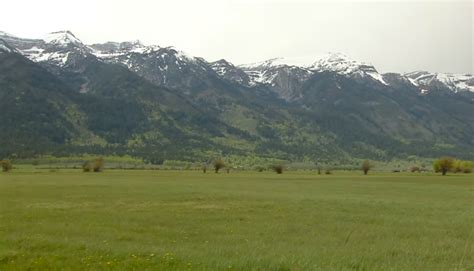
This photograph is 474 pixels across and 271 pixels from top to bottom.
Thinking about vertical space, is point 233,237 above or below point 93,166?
above

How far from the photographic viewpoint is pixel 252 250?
2611cm

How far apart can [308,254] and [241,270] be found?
5.24m

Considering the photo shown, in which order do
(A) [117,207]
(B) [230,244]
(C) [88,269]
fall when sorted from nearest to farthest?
(C) [88,269], (B) [230,244], (A) [117,207]

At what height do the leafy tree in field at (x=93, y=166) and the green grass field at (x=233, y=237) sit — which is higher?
the green grass field at (x=233, y=237)

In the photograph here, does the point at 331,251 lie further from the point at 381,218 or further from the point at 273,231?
the point at 381,218

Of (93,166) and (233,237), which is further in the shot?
(93,166)

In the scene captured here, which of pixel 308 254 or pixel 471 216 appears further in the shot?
pixel 471 216

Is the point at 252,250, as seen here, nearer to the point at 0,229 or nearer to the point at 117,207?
the point at 0,229

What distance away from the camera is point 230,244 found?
2877 cm

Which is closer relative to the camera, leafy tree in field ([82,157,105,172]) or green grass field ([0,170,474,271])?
green grass field ([0,170,474,271])

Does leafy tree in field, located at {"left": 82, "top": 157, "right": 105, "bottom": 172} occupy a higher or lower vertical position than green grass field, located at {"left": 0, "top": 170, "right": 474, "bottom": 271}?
lower

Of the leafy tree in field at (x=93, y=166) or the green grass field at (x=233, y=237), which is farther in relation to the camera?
the leafy tree in field at (x=93, y=166)

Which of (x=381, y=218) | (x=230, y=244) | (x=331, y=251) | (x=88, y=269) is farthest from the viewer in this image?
(x=381, y=218)

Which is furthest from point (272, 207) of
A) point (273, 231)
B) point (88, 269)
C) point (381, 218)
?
point (88, 269)
